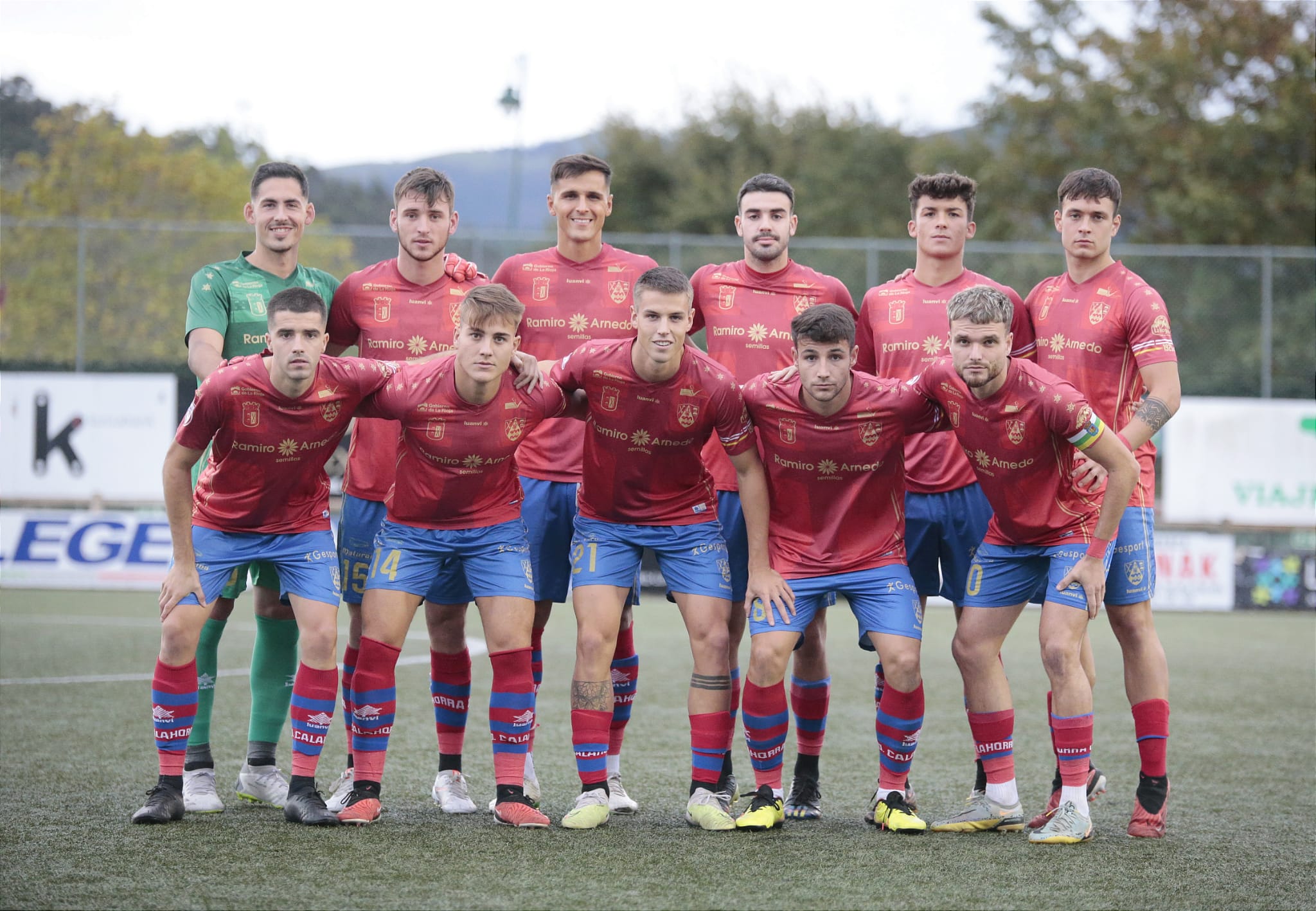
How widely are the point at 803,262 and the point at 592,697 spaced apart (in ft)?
34.9

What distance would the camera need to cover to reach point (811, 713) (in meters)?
5.23

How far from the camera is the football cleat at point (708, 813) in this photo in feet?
15.2

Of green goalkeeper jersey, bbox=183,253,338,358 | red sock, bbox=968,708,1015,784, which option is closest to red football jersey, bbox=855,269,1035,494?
red sock, bbox=968,708,1015,784

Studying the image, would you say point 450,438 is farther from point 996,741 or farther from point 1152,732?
point 1152,732

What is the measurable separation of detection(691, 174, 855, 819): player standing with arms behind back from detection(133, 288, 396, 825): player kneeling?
4.52 ft

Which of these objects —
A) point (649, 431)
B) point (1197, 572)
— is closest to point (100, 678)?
point (649, 431)

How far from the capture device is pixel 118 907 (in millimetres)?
3461

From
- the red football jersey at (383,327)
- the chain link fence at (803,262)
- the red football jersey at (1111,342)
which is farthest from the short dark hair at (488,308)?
the chain link fence at (803,262)

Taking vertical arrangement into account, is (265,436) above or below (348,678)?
above

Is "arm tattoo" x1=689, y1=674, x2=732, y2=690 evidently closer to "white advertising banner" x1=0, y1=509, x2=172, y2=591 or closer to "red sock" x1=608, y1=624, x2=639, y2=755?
"red sock" x1=608, y1=624, x2=639, y2=755

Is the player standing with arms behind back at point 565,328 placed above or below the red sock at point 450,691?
above

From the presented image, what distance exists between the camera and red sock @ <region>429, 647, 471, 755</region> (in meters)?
5.15

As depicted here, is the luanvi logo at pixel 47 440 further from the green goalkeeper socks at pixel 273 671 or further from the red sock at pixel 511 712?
the red sock at pixel 511 712

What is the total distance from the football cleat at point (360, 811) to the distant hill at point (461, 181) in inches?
407
